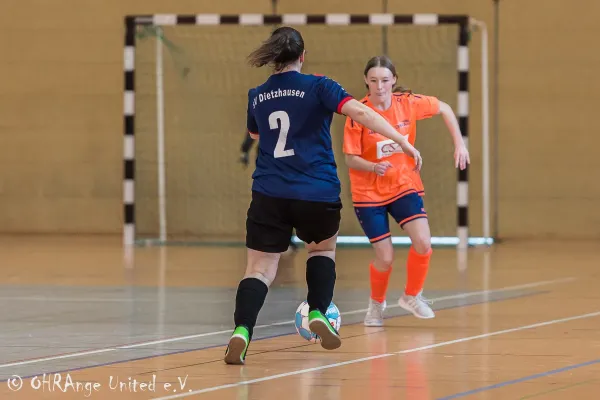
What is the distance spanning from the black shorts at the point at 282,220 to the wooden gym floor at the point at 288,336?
591mm

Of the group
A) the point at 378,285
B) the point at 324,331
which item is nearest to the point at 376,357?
the point at 324,331

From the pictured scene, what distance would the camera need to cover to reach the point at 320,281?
20.6 feet

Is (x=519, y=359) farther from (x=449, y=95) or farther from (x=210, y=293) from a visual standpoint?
(x=449, y=95)

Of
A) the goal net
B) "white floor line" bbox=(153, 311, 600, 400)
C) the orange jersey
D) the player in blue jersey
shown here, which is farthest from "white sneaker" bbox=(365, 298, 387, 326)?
the goal net

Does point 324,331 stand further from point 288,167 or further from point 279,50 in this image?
point 279,50

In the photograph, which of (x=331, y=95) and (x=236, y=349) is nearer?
(x=236, y=349)

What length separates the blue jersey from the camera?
6062 millimetres

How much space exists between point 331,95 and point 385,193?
6.26 feet

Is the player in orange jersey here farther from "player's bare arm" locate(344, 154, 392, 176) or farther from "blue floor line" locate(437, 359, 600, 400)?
"blue floor line" locate(437, 359, 600, 400)

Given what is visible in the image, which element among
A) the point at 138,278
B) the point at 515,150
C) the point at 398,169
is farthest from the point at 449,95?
the point at 398,169

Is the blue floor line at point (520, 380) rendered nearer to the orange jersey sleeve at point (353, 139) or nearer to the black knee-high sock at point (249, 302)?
the black knee-high sock at point (249, 302)

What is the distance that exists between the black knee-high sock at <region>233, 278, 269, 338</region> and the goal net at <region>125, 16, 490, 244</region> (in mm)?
8848

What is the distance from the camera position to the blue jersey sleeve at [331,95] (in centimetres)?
598

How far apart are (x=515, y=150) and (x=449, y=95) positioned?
133cm
